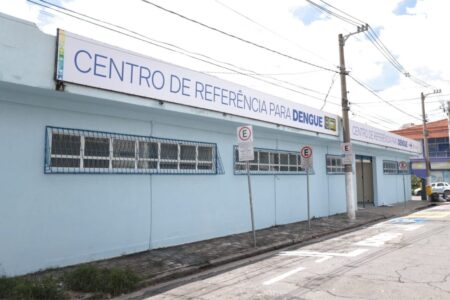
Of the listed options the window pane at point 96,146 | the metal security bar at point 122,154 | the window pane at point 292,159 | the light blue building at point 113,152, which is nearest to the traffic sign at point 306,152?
the light blue building at point 113,152

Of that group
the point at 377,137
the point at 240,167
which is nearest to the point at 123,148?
the point at 240,167

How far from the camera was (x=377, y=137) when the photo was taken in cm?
2375

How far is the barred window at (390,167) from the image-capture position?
89.4ft

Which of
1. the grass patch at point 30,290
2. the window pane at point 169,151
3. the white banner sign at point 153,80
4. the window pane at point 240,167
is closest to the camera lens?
the grass patch at point 30,290

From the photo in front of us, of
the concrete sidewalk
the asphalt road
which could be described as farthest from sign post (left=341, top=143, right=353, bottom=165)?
the asphalt road

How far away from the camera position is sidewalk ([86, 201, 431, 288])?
8.20m

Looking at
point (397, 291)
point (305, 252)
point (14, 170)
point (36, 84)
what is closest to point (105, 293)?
point (14, 170)

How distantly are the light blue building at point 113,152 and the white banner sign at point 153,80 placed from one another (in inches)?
1.1

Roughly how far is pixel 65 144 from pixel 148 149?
7.37ft

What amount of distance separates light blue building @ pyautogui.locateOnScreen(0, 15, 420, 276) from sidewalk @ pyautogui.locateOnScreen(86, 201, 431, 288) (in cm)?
46

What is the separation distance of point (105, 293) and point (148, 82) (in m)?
4.78

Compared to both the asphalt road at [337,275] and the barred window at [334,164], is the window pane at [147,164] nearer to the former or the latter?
the asphalt road at [337,275]

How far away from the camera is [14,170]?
759cm

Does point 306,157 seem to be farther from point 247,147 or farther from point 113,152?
point 113,152
